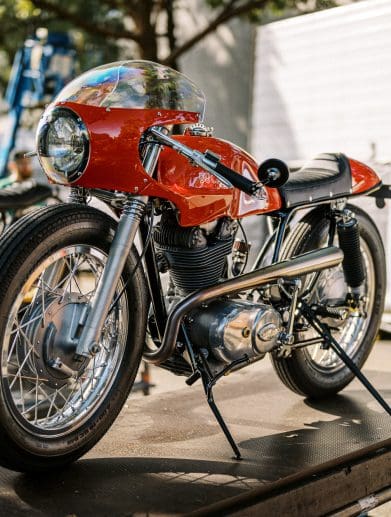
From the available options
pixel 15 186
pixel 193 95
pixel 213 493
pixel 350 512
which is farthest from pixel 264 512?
pixel 15 186

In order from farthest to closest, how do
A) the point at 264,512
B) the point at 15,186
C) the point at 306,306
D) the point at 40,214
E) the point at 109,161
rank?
the point at 15,186 < the point at 306,306 < the point at 109,161 < the point at 40,214 < the point at 264,512

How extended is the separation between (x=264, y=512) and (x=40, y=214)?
1041 mm

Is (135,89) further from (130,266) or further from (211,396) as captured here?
(211,396)

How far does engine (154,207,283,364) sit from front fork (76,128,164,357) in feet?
0.97

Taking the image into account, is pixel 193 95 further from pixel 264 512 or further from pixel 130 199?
pixel 264 512

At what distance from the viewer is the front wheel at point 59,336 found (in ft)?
7.62

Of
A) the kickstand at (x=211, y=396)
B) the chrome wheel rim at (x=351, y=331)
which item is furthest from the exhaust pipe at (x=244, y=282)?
the chrome wheel rim at (x=351, y=331)

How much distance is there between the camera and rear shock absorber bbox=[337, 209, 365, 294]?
3.43 metres

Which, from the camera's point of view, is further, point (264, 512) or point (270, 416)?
point (270, 416)

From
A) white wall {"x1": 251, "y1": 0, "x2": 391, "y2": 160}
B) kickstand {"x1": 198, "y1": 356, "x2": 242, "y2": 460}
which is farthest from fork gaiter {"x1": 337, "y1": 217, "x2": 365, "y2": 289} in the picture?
white wall {"x1": 251, "y1": 0, "x2": 391, "y2": 160}

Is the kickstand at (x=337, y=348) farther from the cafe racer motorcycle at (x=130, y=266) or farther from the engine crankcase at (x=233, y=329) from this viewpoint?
the engine crankcase at (x=233, y=329)

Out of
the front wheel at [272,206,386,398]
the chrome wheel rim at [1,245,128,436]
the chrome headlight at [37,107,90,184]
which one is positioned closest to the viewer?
the chrome wheel rim at [1,245,128,436]

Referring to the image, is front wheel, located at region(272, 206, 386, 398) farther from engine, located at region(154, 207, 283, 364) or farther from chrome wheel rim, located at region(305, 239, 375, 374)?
engine, located at region(154, 207, 283, 364)

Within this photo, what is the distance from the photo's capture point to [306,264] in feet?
10.2
